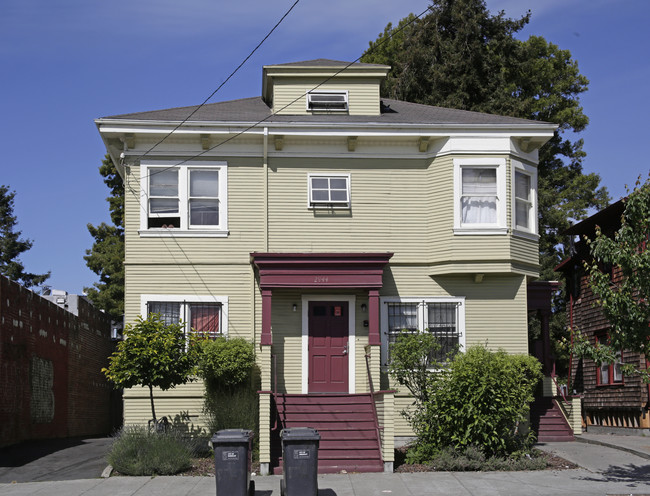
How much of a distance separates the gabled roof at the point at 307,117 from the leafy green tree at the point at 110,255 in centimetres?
1719

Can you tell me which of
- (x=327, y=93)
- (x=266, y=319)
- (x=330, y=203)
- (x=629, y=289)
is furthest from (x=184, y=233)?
(x=629, y=289)

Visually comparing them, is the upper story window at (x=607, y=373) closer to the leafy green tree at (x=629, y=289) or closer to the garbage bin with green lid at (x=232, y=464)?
the leafy green tree at (x=629, y=289)

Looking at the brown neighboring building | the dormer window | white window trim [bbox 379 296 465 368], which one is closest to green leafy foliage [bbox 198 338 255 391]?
white window trim [bbox 379 296 465 368]

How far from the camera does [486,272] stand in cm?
1842

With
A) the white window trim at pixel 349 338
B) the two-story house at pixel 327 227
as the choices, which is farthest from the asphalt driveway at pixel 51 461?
the white window trim at pixel 349 338

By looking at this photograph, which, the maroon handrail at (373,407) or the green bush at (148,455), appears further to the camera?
the maroon handrail at (373,407)

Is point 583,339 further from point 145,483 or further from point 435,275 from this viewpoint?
point 145,483

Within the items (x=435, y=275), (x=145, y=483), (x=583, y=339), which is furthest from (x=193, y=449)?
(x=583, y=339)

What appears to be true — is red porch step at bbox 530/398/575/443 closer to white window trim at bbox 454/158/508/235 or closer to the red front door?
white window trim at bbox 454/158/508/235

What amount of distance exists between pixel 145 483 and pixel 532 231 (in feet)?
34.9

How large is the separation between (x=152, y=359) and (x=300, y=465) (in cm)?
462

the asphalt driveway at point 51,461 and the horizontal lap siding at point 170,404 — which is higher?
the horizontal lap siding at point 170,404

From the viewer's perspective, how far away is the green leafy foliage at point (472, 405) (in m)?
15.5

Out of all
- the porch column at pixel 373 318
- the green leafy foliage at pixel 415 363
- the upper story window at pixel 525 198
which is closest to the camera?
the green leafy foliage at pixel 415 363
